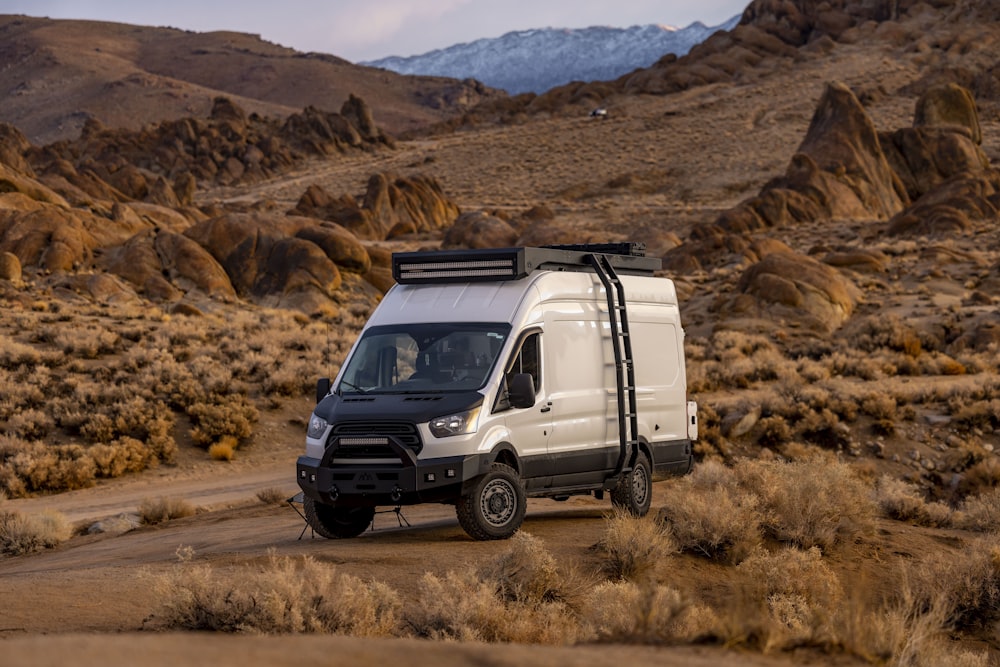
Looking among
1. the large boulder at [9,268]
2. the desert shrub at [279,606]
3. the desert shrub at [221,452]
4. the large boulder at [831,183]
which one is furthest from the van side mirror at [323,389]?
the large boulder at [831,183]

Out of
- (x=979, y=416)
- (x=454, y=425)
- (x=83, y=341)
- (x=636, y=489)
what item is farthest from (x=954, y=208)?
(x=454, y=425)

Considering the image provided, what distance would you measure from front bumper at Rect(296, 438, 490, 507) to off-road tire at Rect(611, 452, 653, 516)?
2307 millimetres

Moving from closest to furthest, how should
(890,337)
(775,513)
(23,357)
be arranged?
1. (775,513)
2. (23,357)
3. (890,337)

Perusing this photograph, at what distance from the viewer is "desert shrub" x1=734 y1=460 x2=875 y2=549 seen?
32.2 feet

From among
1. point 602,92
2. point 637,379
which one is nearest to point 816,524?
point 637,379

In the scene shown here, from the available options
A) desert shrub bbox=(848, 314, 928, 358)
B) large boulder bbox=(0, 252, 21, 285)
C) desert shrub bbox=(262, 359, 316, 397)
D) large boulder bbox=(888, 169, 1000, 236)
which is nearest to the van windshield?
desert shrub bbox=(262, 359, 316, 397)

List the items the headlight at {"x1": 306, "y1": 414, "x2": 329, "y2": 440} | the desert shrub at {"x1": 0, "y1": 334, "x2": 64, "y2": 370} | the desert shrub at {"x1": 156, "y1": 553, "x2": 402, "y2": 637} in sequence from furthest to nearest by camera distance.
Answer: the desert shrub at {"x1": 0, "y1": 334, "x2": 64, "y2": 370}
the headlight at {"x1": 306, "y1": 414, "x2": 329, "y2": 440}
the desert shrub at {"x1": 156, "y1": 553, "x2": 402, "y2": 637}

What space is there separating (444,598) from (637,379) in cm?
593

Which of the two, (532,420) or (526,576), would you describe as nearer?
(526,576)

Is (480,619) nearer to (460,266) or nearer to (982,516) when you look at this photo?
(460,266)

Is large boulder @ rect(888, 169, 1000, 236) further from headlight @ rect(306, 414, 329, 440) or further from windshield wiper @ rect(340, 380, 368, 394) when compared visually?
headlight @ rect(306, 414, 329, 440)

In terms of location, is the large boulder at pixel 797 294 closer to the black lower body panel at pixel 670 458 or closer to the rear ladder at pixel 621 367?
the black lower body panel at pixel 670 458

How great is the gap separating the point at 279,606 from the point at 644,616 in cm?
245

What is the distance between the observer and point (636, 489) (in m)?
11.8
